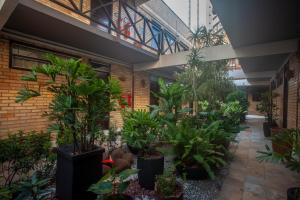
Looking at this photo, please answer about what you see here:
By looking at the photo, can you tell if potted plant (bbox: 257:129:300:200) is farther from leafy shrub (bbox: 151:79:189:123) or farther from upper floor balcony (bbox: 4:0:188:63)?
upper floor balcony (bbox: 4:0:188:63)

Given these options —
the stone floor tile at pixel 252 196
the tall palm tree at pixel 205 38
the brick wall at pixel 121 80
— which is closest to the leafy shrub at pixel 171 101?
the stone floor tile at pixel 252 196

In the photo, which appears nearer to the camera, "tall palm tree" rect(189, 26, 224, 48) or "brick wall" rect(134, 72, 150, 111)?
"tall palm tree" rect(189, 26, 224, 48)

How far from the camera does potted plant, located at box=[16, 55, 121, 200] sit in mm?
2219

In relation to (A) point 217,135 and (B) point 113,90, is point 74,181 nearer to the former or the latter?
(B) point 113,90

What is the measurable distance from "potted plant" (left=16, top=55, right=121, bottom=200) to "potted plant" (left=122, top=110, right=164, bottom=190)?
0.67 metres

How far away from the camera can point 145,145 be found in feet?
10.3

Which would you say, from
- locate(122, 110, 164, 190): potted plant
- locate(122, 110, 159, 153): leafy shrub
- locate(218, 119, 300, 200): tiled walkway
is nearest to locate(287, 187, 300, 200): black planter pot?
locate(218, 119, 300, 200): tiled walkway

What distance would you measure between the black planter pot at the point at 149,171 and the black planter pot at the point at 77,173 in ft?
2.11

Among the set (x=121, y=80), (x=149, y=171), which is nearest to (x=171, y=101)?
(x=149, y=171)

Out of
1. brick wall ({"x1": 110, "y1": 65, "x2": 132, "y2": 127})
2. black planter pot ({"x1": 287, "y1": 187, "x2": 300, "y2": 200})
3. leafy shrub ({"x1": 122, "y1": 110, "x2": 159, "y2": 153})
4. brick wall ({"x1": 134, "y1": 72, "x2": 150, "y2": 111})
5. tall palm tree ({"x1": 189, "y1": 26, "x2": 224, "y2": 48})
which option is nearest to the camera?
black planter pot ({"x1": 287, "y1": 187, "x2": 300, "y2": 200})

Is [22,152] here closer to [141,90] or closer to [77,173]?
[77,173]

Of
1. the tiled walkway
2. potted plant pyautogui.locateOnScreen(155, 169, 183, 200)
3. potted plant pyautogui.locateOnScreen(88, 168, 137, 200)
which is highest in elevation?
potted plant pyautogui.locateOnScreen(88, 168, 137, 200)

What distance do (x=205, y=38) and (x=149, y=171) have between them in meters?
4.66

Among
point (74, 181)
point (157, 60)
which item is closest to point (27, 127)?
point (74, 181)
